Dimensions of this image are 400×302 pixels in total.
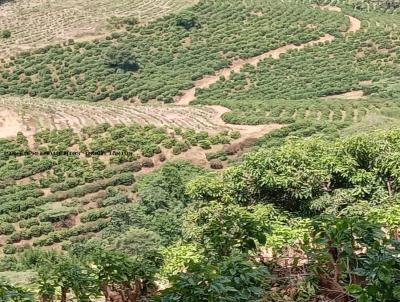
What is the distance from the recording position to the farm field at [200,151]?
10.1m

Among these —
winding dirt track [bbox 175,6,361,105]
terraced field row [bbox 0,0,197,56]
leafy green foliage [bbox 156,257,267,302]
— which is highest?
leafy green foliage [bbox 156,257,267,302]

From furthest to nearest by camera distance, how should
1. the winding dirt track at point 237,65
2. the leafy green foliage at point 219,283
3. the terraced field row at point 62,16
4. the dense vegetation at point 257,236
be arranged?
the terraced field row at point 62,16 → the winding dirt track at point 237,65 → the dense vegetation at point 257,236 → the leafy green foliage at point 219,283

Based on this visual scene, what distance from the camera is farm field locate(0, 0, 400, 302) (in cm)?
1009

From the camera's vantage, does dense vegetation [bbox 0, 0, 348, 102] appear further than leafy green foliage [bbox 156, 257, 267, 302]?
Yes

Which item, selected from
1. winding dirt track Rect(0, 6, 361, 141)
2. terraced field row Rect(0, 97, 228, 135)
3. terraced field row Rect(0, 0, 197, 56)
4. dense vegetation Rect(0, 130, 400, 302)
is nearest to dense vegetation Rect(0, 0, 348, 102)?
terraced field row Rect(0, 0, 197, 56)

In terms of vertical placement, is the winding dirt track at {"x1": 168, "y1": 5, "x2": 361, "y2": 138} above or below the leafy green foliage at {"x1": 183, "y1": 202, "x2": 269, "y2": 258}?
below

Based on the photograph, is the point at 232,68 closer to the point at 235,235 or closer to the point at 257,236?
the point at 235,235

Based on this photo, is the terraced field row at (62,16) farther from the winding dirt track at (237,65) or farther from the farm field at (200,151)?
the winding dirt track at (237,65)

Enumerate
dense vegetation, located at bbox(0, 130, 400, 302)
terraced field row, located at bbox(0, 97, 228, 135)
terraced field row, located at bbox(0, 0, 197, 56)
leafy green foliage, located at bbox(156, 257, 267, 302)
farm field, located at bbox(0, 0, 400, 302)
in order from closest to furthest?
leafy green foliage, located at bbox(156, 257, 267, 302), dense vegetation, located at bbox(0, 130, 400, 302), farm field, located at bbox(0, 0, 400, 302), terraced field row, located at bbox(0, 97, 228, 135), terraced field row, located at bbox(0, 0, 197, 56)

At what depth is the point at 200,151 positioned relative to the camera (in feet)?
158

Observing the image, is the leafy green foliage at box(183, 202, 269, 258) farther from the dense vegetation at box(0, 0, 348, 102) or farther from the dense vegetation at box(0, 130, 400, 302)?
the dense vegetation at box(0, 0, 348, 102)

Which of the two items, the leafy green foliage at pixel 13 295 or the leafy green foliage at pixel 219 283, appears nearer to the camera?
the leafy green foliage at pixel 219 283

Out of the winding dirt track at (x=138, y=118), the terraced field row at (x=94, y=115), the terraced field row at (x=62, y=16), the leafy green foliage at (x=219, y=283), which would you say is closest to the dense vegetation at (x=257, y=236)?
the leafy green foliage at (x=219, y=283)

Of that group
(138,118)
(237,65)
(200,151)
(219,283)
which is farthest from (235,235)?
(237,65)
